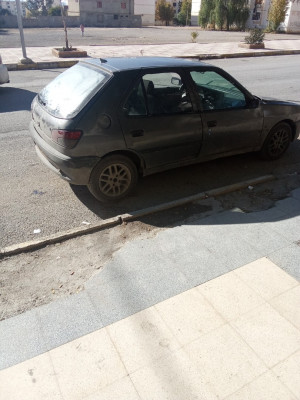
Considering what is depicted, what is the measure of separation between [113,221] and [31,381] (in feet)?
6.72

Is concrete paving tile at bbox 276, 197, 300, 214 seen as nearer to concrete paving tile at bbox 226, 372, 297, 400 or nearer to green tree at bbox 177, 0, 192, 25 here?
concrete paving tile at bbox 226, 372, 297, 400

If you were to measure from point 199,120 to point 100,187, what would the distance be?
5.39 ft

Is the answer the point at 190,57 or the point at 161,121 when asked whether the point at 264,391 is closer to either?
the point at 161,121

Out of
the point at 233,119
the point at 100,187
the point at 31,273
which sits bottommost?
the point at 31,273

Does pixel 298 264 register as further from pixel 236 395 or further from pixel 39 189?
pixel 39 189

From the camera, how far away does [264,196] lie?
4.80 meters

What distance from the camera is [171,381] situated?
235 centimetres

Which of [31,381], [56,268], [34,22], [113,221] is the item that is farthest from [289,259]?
[34,22]

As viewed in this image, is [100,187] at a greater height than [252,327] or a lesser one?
greater

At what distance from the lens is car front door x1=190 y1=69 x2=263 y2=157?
4789 mm

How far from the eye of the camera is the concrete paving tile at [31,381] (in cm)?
224

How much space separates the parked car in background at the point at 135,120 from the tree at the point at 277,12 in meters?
37.3

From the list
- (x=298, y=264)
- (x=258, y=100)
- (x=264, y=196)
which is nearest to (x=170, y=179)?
(x=264, y=196)

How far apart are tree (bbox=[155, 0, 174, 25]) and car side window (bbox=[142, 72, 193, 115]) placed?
201 feet
